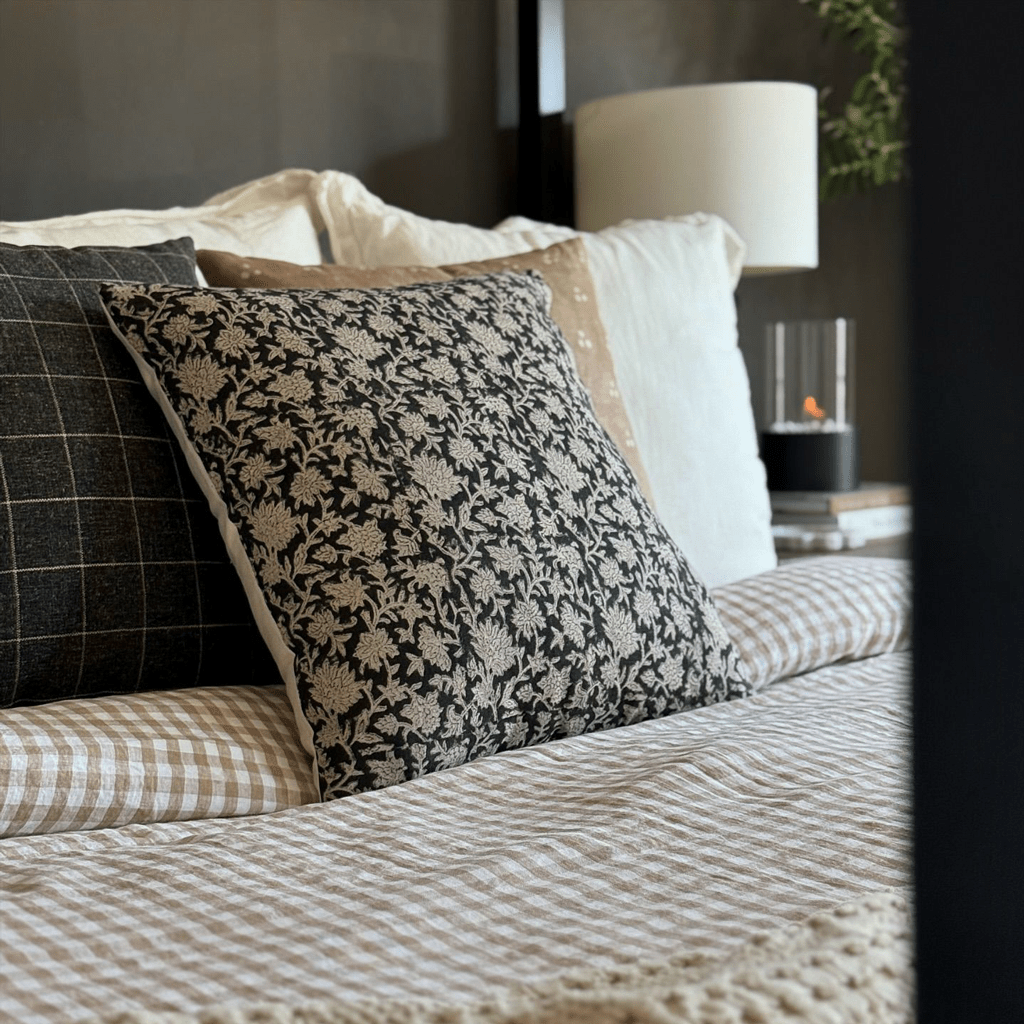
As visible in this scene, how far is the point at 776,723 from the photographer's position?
103 centimetres

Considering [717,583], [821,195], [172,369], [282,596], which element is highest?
[821,195]

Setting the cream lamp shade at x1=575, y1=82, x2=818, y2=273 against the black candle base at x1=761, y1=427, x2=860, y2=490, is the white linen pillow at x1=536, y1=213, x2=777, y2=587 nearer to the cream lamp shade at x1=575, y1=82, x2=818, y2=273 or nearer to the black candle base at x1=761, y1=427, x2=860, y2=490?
the cream lamp shade at x1=575, y1=82, x2=818, y2=273

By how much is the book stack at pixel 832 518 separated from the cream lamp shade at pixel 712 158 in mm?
390

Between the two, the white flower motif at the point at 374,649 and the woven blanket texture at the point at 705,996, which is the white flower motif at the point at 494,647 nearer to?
the white flower motif at the point at 374,649

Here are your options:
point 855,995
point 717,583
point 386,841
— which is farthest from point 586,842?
point 717,583

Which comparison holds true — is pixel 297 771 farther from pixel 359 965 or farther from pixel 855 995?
pixel 855 995

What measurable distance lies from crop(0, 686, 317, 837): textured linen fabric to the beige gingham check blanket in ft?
0.07

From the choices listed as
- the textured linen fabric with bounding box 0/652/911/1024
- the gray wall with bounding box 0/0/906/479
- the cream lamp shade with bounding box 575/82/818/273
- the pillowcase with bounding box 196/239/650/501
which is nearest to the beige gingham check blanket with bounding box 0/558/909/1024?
the textured linen fabric with bounding box 0/652/911/1024

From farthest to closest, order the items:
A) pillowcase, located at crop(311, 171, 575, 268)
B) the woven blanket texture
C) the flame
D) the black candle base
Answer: the flame → the black candle base → pillowcase, located at crop(311, 171, 575, 268) → the woven blanket texture

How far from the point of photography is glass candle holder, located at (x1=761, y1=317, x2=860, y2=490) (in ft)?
7.63

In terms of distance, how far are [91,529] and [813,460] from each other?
154cm

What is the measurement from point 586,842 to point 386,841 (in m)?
0.12

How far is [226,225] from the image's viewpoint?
4.91 feet

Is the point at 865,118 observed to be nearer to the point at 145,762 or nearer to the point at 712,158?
the point at 712,158
